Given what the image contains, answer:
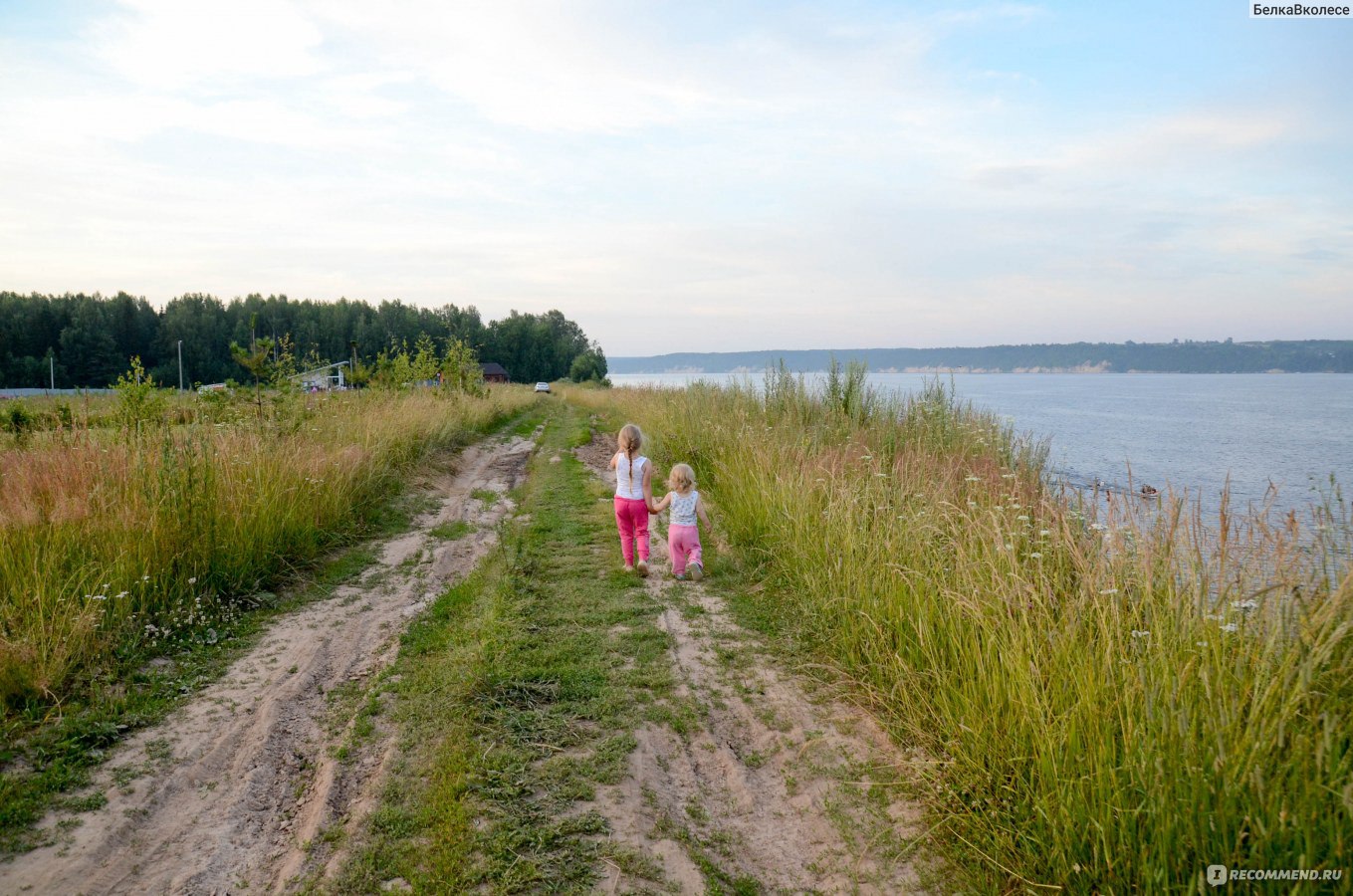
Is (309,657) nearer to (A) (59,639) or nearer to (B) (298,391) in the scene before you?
(A) (59,639)

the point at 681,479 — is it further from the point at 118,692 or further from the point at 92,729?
the point at 92,729

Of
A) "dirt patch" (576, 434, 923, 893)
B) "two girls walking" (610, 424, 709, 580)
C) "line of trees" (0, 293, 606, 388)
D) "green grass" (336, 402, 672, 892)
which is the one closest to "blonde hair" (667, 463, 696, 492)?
"two girls walking" (610, 424, 709, 580)

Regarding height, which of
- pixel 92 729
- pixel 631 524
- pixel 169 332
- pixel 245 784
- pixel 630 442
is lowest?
pixel 245 784

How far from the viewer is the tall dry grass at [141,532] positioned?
4602mm

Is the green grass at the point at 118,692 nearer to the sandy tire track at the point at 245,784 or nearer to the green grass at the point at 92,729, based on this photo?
the green grass at the point at 92,729

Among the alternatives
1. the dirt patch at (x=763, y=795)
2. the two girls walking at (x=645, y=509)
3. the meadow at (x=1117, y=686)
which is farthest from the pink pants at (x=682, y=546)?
the dirt patch at (x=763, y=795)

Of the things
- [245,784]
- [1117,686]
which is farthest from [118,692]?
[1117,686]

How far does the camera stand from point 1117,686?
2902 mm

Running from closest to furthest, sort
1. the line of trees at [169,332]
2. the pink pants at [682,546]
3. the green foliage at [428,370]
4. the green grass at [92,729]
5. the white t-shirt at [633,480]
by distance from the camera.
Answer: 1. the green grass at [92,729]
2. the pink pants at [682,546]
3. the white t-shirt at [633,480]
4. the green foliage at [428,370]
5. the line of trees at [169,332]

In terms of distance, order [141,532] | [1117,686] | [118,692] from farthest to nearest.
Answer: [141,532] < [118,692] < [1117,686]

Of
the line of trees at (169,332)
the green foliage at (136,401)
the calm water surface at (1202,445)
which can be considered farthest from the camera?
the line of trees at (169,332)

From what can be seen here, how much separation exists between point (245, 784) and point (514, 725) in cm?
129

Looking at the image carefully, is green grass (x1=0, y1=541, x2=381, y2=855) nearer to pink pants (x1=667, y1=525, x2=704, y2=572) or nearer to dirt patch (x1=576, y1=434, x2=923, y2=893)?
dirt patch (x1=576, y1=434, x2=923, y2=893)

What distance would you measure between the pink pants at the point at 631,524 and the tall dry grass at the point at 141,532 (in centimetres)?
316
